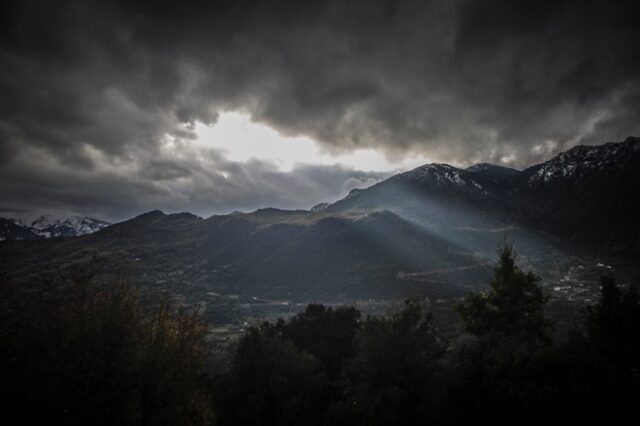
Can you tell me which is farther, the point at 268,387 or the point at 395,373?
the point at 268,387

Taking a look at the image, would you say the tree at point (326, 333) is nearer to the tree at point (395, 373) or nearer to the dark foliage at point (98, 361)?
the tree at point (395, 373)

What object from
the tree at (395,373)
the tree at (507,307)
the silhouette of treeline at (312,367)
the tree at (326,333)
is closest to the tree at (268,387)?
the silhouette of treeline at (312,367)

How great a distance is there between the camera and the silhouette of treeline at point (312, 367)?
18.2m

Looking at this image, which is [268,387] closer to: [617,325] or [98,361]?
[98,361]

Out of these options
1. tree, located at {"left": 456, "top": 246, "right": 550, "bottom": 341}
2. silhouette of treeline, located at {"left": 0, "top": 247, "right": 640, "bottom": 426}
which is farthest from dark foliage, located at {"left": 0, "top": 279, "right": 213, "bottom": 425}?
tree, located at {"left": 456, "top": 246, "right": 550, "bottom": 341}

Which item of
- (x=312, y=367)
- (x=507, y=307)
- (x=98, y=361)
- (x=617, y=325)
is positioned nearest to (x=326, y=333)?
(x=312, y=367)

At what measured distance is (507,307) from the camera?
1332 inches

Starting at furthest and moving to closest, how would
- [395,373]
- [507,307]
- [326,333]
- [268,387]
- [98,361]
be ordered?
[326,333] → [507,307] → [268,387] → [395,373] → [98,361]

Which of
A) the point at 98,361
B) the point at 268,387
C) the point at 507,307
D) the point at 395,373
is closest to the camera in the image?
the point at 98,361

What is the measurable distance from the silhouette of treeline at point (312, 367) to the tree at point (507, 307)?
0.37ft

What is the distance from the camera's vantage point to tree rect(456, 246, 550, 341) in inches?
1284

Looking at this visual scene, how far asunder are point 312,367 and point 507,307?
2135 cm

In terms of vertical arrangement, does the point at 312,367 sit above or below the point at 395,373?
below

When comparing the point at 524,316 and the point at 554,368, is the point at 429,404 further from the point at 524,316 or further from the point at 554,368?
the point at 524,316
